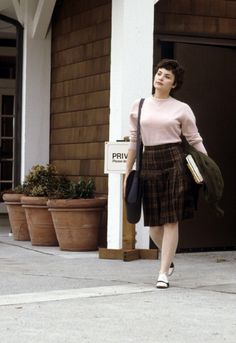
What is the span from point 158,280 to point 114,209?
2043 millimetres

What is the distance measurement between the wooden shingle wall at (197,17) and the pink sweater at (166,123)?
255 centimetres

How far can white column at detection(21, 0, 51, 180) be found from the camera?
35.1ft

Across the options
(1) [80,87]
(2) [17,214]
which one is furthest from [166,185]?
(2) [17,214]

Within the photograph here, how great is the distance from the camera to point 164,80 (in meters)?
6.74

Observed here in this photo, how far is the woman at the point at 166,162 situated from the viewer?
21.7 feet

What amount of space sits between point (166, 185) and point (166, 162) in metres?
0.19

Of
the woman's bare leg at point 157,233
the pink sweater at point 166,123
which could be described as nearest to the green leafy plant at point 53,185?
the woman's bare leg at point 157,233

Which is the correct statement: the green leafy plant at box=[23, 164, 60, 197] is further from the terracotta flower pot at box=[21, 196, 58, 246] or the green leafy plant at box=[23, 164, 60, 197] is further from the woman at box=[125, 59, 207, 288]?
the woman at box=[125, 59, 207, 288]

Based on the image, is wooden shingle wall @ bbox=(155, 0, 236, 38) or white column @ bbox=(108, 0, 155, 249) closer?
white column @ bbox=(108, 0, 155, 249)

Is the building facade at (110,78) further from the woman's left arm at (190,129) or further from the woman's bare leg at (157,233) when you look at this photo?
the woman's left arm at (190,129)

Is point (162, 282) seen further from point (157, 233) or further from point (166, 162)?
point (166, 162)

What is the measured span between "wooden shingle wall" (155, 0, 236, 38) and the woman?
2.43 meters

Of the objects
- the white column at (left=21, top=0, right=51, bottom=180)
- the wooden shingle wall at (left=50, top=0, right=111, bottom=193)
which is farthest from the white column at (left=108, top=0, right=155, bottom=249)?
the white column at (left=21, top=0, right=51, bottom=180)

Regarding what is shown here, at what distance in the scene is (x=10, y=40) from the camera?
571 inches
